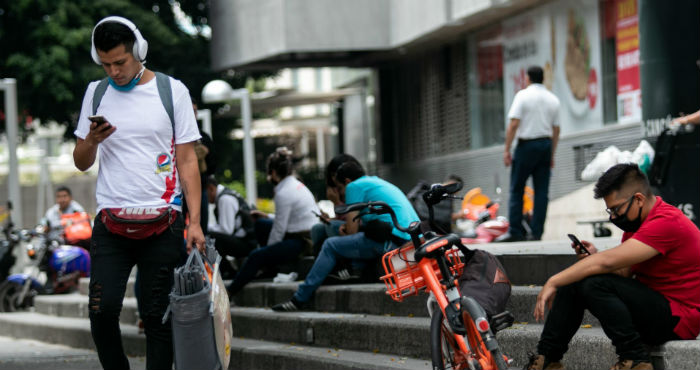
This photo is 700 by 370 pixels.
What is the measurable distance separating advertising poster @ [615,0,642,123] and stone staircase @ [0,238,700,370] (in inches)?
256

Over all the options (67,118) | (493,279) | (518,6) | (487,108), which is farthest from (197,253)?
(67,118)

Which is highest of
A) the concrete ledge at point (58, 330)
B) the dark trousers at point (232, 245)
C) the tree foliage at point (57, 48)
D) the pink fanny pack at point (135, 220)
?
the tree foliage at point (57, 48)

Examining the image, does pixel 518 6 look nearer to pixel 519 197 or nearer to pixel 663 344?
pixel 519 197

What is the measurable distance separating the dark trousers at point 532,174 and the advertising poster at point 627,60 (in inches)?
155

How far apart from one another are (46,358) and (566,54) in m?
9.31

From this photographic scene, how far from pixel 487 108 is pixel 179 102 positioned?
14.8 meters

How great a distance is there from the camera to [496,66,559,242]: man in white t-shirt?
11.1m

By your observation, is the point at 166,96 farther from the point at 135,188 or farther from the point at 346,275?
the point at 346,275

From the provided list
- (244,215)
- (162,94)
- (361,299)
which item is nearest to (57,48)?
(244,215)

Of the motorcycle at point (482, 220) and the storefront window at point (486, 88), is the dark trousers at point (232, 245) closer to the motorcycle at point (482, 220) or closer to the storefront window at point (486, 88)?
the motorcycle at point (482, 220)

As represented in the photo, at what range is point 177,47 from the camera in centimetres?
2862

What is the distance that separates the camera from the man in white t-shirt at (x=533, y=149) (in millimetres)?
11141

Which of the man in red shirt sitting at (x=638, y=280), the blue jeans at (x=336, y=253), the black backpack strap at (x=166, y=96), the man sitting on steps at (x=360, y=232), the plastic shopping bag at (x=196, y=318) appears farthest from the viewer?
the blue jeans at (x=336, y=253)

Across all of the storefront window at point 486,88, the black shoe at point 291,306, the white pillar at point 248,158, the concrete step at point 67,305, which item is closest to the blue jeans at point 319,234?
the black shoe at point 291,306
